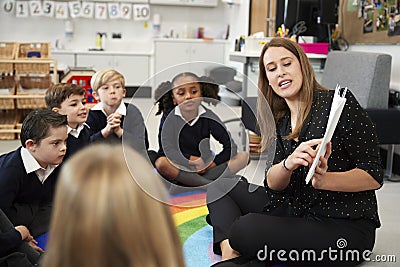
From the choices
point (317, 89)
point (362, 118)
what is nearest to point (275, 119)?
point (317, 89)

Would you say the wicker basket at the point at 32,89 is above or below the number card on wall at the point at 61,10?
below

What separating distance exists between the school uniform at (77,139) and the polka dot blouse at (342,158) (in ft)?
3.03

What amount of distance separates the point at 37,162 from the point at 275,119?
876 mm

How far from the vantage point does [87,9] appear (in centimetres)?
743

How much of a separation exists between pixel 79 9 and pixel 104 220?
7267 mm

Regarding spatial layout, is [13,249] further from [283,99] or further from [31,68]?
[31,68]

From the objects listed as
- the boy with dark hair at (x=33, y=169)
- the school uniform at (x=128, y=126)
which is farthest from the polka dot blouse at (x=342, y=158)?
the boy with dark hair at (x=33, y=169)

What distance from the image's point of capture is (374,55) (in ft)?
10.5

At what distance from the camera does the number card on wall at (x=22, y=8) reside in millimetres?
7281

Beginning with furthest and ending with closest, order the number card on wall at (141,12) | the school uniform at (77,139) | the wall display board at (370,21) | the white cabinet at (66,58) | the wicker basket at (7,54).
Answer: the number card on wall at (141,12) < the white cabinet at (66,58) < the wicker basket at (7,54) < the wall display board at (370,21) < the school uniform at (77,139)

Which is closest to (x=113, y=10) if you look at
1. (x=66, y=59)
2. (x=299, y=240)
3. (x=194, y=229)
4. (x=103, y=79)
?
(x=66, y=59)

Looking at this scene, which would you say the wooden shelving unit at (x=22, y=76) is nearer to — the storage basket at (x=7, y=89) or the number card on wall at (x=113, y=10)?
the storage basket at (x=7, y=89)

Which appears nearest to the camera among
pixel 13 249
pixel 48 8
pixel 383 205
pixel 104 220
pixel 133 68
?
pixel 104 220

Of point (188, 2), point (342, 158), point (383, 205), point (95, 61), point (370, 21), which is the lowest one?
point (383, 205)
